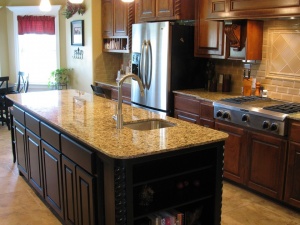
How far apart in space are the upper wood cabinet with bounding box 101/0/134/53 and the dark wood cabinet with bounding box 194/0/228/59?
1.53 meters

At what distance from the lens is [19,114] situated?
3.73 meters

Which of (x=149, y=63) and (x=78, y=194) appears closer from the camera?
(x=78, y=194)

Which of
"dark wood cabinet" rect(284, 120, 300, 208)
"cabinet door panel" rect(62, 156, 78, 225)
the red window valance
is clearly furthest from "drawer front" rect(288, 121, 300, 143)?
the red window valance

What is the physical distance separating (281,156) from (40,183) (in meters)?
2.27

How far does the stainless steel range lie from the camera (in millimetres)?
3227

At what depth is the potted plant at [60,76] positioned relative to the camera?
23.1ft

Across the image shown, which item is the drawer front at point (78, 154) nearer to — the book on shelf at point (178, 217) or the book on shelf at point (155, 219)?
the book on shelf at point (155, 219)

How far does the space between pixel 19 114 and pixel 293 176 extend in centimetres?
278

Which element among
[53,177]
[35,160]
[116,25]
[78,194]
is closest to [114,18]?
[116,25]

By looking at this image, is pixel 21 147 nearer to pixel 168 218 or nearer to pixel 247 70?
pixel 168 218

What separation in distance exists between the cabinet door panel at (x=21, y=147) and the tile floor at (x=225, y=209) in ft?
0.66

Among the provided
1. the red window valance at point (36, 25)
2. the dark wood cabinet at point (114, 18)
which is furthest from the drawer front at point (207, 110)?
the red window valance at point (36, 25)

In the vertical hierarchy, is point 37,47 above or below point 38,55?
above

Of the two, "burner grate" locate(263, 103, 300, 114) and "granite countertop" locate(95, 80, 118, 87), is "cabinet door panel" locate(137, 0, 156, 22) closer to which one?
"granite countertop" locate(95, 80, 118, 87)
